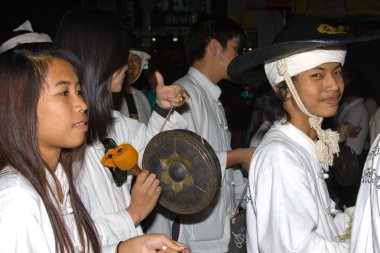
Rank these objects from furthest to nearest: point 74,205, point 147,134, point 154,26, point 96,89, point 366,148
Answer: point 154,26 → point 366,148 → point 147,134 → point 96,89 → point 74,205

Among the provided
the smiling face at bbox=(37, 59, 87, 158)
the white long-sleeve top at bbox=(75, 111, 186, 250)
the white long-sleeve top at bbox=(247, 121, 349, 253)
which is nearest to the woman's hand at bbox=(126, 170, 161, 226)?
the white long-sleeve top at bbox=(75, 111, 186, 250)

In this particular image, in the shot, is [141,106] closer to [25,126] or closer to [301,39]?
[301,39]

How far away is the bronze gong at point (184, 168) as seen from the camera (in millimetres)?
3414

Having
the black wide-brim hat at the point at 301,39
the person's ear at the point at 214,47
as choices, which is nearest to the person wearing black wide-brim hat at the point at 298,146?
the black wide-brim hat at the point at 301,39

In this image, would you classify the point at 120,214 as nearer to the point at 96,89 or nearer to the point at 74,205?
the point at 74,205

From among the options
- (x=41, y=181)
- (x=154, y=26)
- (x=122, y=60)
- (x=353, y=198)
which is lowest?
(x=353, y=198)

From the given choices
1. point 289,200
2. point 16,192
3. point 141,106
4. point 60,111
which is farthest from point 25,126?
point 141,106

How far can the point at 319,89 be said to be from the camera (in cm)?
288

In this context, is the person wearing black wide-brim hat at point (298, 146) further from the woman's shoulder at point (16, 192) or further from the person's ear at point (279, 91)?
the woman's shoulder at point (16, 192)

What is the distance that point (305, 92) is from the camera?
2898 mm

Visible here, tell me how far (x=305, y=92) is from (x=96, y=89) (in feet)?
3.76

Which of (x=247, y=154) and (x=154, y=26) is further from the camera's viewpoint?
(x=154, y=26)

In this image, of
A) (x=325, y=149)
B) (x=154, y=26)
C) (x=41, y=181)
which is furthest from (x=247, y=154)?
(x=154, y=26)

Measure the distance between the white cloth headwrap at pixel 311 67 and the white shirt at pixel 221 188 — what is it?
4.03ft
